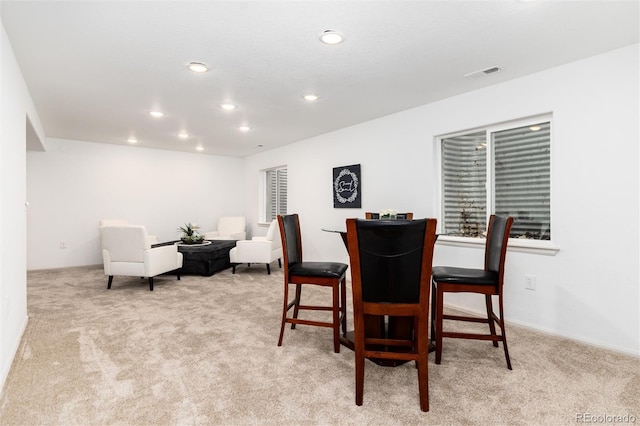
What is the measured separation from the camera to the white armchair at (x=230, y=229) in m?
7.27

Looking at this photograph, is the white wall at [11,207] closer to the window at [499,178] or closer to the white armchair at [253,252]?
the white armchair at [253,252]

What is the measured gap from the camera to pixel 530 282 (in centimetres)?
319

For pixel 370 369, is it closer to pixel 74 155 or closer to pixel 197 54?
pixel 197 54

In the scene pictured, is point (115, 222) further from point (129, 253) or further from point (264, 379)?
point (264, 379)

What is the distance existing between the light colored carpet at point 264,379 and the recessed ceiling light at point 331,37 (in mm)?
2252

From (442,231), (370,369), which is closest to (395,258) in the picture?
(370,369)

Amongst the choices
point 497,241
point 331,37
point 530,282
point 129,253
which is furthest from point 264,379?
point 129,253

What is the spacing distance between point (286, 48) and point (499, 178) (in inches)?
96.7

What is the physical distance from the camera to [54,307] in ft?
12.5

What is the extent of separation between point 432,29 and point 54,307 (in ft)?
14.7

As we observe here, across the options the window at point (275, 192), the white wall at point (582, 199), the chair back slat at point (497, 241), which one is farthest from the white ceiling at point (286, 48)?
the window at point (275, 192)

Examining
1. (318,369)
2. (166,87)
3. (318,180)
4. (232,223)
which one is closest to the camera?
(318,369)

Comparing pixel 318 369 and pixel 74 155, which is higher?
pixel 74 155

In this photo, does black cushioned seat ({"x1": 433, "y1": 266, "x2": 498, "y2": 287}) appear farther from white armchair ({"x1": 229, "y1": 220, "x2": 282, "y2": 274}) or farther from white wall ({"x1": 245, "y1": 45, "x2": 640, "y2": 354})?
white armchair ({"x1": 229, "y1": 220, "x2": 282, "y2": 274})
